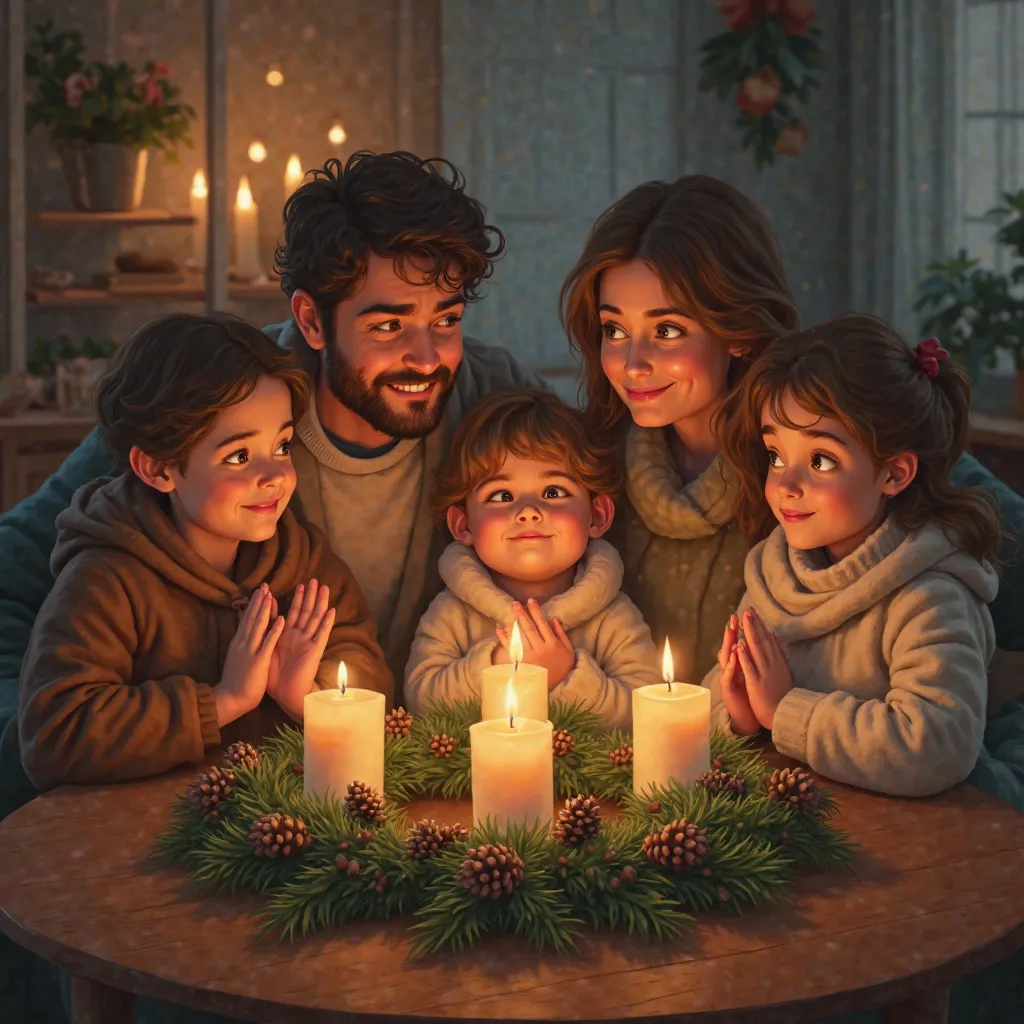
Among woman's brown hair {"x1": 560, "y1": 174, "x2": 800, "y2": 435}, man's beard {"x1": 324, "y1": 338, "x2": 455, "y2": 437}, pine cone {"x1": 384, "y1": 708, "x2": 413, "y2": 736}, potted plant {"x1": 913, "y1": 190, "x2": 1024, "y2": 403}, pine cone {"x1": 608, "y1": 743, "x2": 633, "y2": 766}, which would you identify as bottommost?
pine cone {"x1": 608, "y1": 743, "x2": 633, "y2": 766}

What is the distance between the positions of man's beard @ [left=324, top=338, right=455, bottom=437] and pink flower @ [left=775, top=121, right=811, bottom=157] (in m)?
3.83

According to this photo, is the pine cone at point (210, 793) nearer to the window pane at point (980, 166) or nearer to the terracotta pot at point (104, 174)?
the terracotta pot at point (104, 174)

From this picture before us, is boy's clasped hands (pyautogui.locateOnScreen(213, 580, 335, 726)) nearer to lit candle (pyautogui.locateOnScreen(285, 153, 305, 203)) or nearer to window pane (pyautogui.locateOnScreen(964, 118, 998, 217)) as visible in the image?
lit candle (pyautogui.locateOnScreen(285, 153, 305, 203))

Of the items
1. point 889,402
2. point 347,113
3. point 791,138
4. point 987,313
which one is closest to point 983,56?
point 791,138

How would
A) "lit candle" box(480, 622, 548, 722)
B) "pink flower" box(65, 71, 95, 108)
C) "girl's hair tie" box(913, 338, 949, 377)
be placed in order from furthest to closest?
"pink flower" box(65, 71, 95, 108)
"girl's hair tie" box(913, 338, 949, 377)
"lit candle" box(480, 622, 548, 722)

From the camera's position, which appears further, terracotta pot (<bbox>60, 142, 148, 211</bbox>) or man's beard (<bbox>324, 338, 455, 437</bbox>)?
terracotta pot (<bbox>60, 142, 148, 211</bbox>)

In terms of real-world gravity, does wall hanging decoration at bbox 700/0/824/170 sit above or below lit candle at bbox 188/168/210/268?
above

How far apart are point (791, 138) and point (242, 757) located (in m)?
4.61

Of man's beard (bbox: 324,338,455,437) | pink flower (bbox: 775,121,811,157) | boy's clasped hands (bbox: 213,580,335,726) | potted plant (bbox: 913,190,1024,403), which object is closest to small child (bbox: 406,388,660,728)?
man's beard (bbox: 324,338,455,437)

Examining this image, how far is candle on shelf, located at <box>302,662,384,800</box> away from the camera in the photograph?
5.50 ft

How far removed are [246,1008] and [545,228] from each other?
496 cm

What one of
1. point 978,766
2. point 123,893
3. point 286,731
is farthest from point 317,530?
point 978,766

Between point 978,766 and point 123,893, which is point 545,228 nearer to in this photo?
point 978,766

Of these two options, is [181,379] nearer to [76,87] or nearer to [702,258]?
[702,258]
